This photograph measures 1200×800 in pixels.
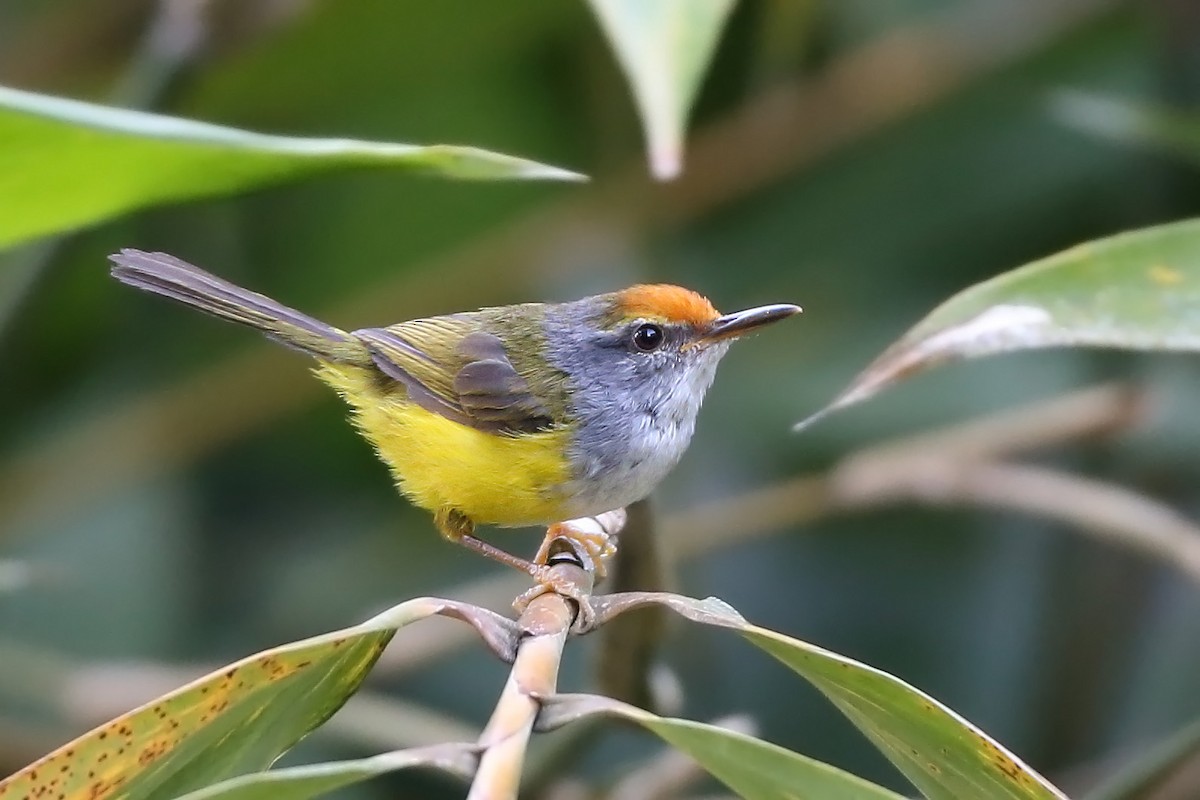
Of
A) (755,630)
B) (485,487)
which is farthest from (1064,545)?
(755,630)

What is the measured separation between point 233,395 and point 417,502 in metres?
0.97

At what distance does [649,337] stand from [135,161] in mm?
1215

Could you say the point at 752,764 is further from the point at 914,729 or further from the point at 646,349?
the point at 646,349

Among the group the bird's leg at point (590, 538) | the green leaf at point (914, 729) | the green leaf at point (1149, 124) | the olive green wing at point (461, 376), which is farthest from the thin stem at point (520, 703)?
the green leaf at point (1149, 124)

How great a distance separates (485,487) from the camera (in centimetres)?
199

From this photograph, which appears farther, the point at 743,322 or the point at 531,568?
the point at 743,322

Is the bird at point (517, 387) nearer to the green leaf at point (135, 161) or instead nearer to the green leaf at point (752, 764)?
the green leaf at point (135, 161)

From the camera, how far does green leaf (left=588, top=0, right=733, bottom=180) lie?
115 cm

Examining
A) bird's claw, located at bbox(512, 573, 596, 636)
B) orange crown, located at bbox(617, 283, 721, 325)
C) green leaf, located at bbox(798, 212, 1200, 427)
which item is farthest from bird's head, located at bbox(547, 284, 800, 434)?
green leaf, located at bbox(798, 212, 1200, 427)

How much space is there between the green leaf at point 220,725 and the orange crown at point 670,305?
4.04 feet

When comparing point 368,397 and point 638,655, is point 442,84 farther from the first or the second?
point 638,655

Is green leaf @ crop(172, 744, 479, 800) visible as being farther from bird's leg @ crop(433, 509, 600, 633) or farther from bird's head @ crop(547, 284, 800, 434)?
bird's head @ crop(547, 284, 800, 434)

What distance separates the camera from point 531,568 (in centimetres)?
173

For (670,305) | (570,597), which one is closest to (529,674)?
(570,597)
